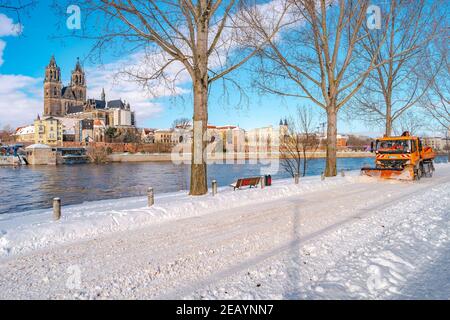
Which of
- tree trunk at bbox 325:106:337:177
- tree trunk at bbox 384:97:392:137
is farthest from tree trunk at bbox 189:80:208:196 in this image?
tree trunk at bbox 384:97:392:137

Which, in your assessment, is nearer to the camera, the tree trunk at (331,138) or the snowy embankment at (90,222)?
the snowy embankment at (90,222)

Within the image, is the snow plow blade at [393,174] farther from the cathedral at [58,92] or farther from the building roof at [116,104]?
the cathedral at [58,92]

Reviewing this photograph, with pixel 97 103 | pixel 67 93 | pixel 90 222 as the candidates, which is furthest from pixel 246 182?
pixel 67 93

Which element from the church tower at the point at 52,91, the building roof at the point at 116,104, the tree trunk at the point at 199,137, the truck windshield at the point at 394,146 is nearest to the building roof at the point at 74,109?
the church tower at the point at 52,91

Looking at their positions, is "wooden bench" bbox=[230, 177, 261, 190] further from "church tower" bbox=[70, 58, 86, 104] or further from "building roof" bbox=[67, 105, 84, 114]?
"church tower" bbox=[70, 58, 86, 104]

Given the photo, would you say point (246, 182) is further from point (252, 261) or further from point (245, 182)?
point (252, 261)

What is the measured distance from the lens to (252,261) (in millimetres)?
5117

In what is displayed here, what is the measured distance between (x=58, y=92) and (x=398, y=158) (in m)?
193

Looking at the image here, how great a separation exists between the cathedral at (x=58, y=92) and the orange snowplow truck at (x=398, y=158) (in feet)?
587

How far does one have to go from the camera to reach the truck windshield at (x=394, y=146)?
18.1 m

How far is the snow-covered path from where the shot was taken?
13.3ft
